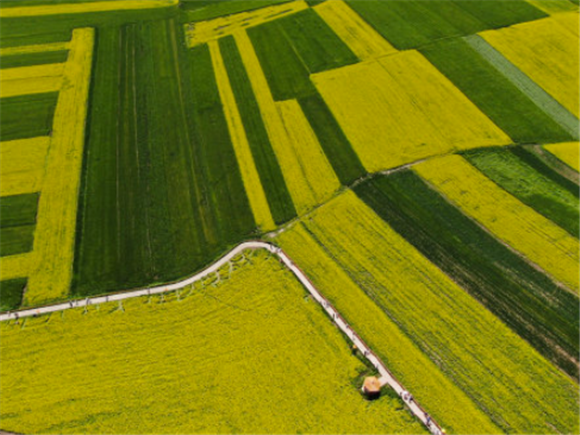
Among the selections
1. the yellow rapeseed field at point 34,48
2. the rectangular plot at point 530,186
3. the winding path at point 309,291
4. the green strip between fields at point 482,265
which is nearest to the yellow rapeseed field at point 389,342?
the winding path at point 309,291

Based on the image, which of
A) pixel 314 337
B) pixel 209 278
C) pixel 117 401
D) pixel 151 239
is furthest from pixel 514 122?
pixel 117 401

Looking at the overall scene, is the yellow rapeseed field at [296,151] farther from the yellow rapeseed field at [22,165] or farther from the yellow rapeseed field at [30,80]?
the yellow rapeseed field at [30,80]

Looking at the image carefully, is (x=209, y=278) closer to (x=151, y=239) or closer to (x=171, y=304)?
(x=171, y=304)

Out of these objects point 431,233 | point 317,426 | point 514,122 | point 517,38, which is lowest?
point 317,426

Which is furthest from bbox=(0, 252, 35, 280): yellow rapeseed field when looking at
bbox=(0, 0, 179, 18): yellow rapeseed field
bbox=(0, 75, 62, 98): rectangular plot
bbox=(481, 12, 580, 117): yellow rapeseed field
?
bbox=(481, 12, 580, 117): yellow rapeseed field

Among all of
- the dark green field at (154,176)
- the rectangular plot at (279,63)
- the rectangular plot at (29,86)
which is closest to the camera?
the dark green field at (154,176)

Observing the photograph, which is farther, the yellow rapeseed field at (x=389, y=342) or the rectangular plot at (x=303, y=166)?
the rectangular plot at (x=303, y=166)

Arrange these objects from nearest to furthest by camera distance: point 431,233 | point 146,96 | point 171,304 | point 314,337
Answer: point 314,337, point 171,304, point 431,233, point 146,96
